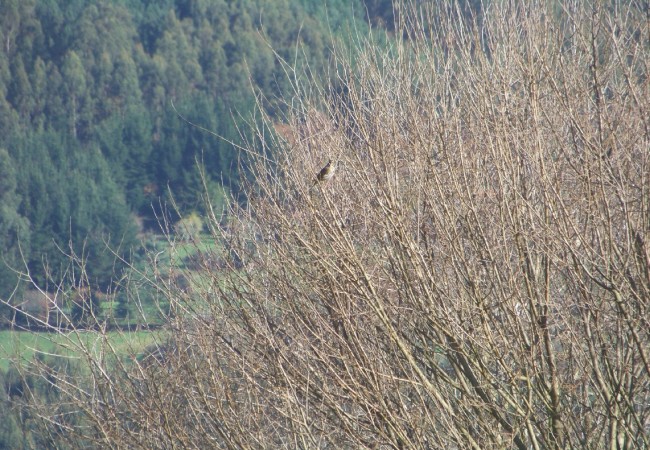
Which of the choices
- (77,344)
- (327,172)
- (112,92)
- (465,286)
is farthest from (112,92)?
(465,286)

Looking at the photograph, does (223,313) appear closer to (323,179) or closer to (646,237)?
(323,179)

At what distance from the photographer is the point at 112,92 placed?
56.6m

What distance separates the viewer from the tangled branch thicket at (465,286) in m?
5.39

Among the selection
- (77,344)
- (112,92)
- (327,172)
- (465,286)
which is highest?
(327,172)

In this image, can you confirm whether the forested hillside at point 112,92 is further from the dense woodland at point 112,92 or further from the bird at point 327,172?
the bird at point 327,172

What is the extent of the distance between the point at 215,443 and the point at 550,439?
86.2 inches

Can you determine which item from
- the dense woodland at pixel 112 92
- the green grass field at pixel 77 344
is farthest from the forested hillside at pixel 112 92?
the green grass field at pixel 77 344

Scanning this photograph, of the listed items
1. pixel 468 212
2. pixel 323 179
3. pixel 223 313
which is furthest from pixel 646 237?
pixel 223 313

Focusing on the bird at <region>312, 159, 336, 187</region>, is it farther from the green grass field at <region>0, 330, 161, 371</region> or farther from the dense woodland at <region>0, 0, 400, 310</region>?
the dense woodland at <region>0, 0, 400, 310</region>

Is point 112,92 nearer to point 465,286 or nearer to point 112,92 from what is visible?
point 112,92

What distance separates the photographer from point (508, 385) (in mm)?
5828

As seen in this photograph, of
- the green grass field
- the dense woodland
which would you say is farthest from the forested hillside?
the green grass field

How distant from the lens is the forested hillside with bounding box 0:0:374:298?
1561 inches

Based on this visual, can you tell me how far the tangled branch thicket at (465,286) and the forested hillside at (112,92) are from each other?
2667cm
